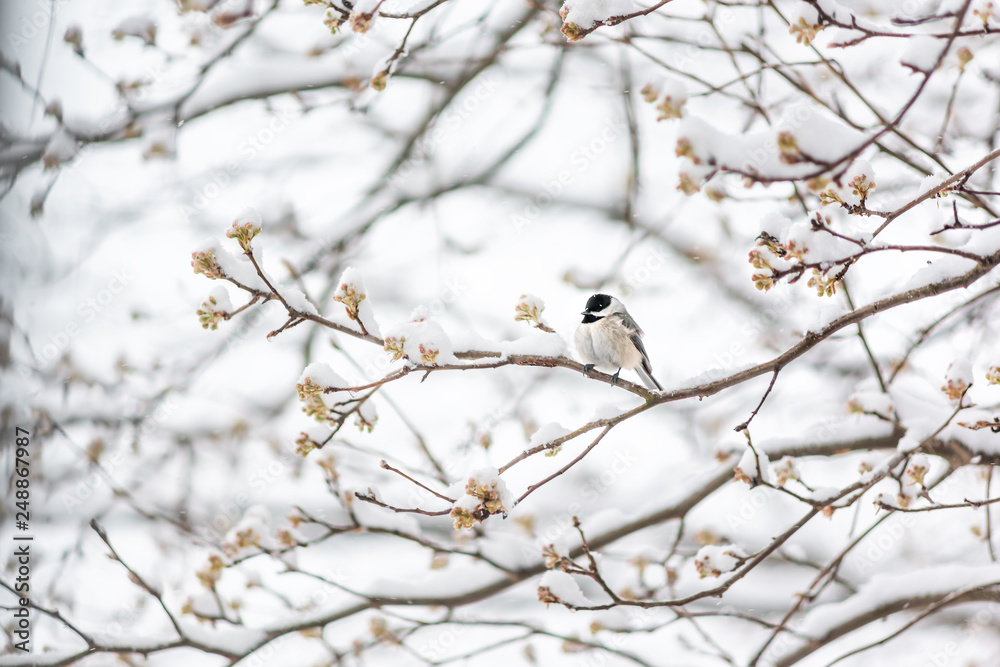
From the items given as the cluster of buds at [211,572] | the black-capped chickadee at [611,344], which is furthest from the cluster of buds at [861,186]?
the cluster of buds at [211,572]

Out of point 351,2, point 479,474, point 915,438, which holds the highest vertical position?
point 351,2

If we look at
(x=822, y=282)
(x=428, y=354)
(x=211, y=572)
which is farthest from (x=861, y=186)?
(x=211, y=572)

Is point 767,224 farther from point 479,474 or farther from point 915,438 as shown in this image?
point 915,438

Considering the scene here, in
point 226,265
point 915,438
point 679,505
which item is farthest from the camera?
point 679,505

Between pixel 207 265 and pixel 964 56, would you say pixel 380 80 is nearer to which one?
pixel 207 265

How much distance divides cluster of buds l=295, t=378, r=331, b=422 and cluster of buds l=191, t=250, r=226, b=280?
36 cm

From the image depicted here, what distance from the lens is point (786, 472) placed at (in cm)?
255

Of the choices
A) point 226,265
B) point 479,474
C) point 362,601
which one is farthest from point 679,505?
point 226,265

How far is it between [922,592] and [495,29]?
362 centimetres

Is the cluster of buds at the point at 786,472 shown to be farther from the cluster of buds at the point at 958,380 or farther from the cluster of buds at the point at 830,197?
the cluster of buds at the point at 830,197

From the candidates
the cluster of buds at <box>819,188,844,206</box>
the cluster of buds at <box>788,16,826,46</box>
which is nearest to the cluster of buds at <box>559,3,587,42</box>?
the cluster of buds at <box>788,16,826,46</box>

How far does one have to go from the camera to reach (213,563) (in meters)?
2.92

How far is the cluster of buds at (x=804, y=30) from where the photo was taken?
1.68 meters

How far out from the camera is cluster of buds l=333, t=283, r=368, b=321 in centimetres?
184
